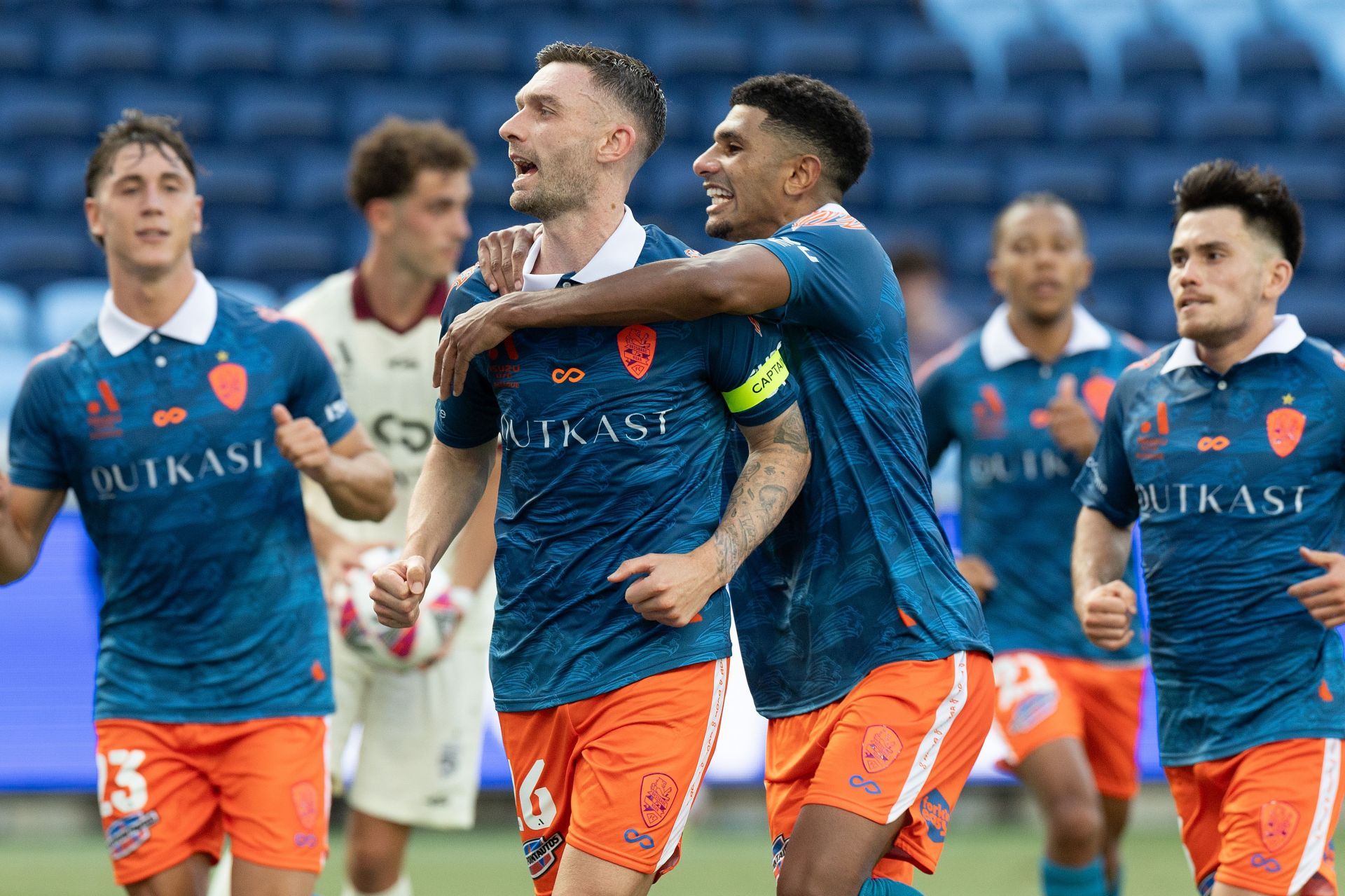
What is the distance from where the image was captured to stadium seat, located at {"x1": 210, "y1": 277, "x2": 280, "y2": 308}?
10727 millimetres

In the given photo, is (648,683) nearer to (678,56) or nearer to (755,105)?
(755,105)

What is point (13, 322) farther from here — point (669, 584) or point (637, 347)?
point (669, 584)

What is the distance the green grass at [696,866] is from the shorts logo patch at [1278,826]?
293cm

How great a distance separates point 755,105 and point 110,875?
4.93 meters

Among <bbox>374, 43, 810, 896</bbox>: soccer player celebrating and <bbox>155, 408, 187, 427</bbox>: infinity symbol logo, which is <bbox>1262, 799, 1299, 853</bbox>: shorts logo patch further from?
<bbox>155, 408, 187, 427</bbox>: infinity symbol logo

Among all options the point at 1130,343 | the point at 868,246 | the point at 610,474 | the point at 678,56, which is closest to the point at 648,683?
the point at 610,474

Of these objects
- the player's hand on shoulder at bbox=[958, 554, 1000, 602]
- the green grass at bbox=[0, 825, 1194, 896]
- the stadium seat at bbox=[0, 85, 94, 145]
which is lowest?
the green grass at bbox=[0, 825, 1194, 896]

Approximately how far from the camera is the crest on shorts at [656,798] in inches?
137

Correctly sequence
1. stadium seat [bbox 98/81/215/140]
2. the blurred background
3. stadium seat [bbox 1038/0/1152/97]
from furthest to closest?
stadium seat [bbox 1038/0/1152/97]
stadium seat [bbox 98/81/215/140]
the blurred background

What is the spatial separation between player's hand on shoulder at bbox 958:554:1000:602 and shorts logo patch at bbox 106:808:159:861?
112 inches

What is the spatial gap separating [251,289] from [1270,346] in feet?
25.0

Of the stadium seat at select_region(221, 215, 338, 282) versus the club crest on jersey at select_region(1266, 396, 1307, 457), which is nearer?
the club crest on jersey at select_region(1266, 396, 1307, 457)

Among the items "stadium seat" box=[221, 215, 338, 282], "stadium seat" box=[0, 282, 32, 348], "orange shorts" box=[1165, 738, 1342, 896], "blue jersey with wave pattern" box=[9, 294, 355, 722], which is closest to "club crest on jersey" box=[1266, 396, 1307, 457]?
"orange shorts" box=[1165, 738, 1342, 896]

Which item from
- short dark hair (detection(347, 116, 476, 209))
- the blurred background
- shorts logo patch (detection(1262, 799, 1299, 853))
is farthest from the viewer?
the blurred background
